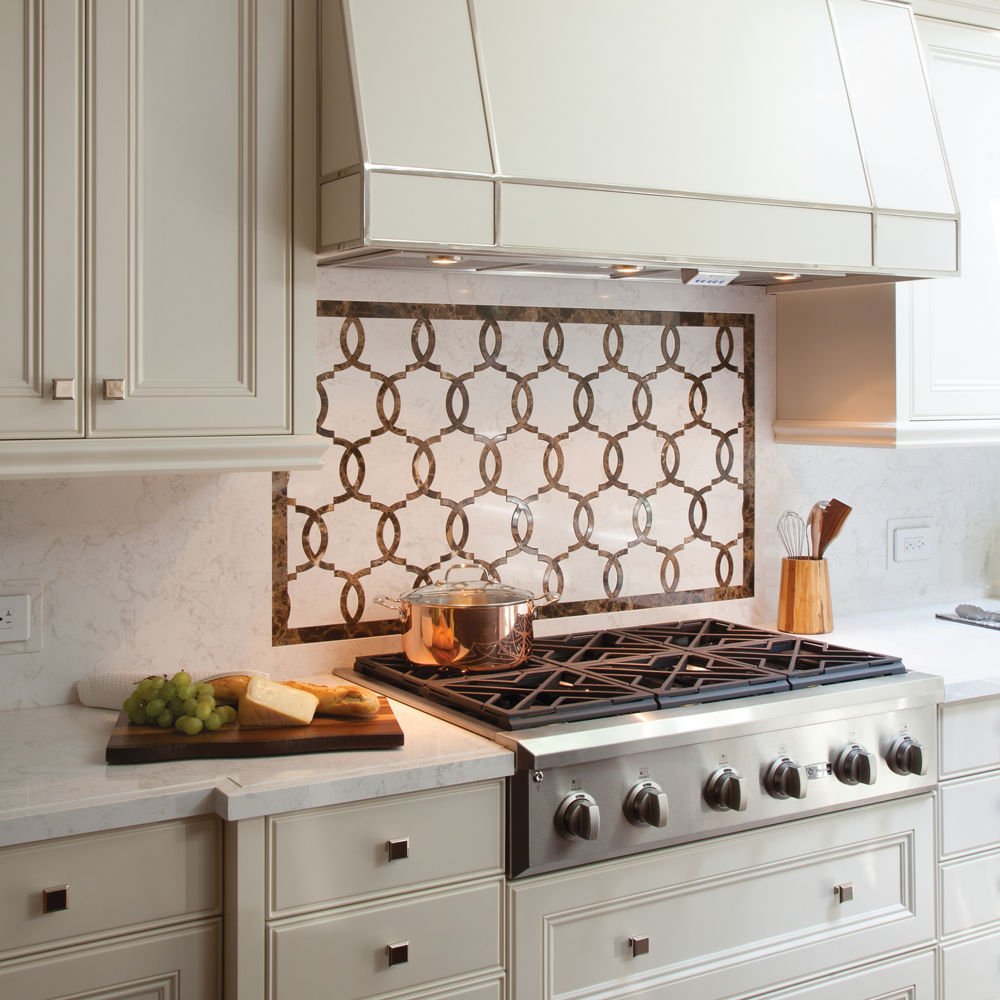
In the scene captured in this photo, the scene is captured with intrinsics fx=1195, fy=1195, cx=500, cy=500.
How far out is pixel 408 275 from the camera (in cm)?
240

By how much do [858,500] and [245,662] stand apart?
1.62 meters

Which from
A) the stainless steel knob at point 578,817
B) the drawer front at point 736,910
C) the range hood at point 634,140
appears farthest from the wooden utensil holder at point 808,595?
the stainless steel knob at point 578,817

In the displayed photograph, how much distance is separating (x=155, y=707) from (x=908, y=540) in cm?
206

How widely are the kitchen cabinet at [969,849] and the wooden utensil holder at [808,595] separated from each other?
45 cm

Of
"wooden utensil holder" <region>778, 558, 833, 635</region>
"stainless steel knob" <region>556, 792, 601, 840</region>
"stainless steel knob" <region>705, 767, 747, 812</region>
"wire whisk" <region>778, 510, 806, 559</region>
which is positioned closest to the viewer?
"stainless steel knob" <region>556, 792, 601, 840</region>

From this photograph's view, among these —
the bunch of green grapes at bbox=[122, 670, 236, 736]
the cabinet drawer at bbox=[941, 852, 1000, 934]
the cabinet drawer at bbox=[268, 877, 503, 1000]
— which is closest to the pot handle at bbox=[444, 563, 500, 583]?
the bunch of green grapes at bbox=[122, 670, 236, 736]

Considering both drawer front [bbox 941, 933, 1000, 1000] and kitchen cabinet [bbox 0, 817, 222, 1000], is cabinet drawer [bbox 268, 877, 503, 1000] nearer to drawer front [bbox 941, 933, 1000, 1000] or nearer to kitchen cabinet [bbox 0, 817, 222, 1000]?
kitchen cabinet [bbox 0, 817, 222, 1000]

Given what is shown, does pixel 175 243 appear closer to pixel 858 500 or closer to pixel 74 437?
pixel 74 437

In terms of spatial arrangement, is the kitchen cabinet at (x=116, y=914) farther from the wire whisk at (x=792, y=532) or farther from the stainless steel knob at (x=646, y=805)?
the wire whisk at (x=792, y=532)

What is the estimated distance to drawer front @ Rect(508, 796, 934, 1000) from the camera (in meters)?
1.89

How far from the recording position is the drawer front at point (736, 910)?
189cm

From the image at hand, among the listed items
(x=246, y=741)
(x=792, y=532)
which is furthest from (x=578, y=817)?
(x=792, y=532)

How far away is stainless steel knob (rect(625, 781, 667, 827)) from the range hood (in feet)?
2.93

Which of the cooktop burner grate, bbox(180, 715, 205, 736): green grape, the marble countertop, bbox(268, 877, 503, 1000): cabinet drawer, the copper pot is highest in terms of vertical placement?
the copper pot
